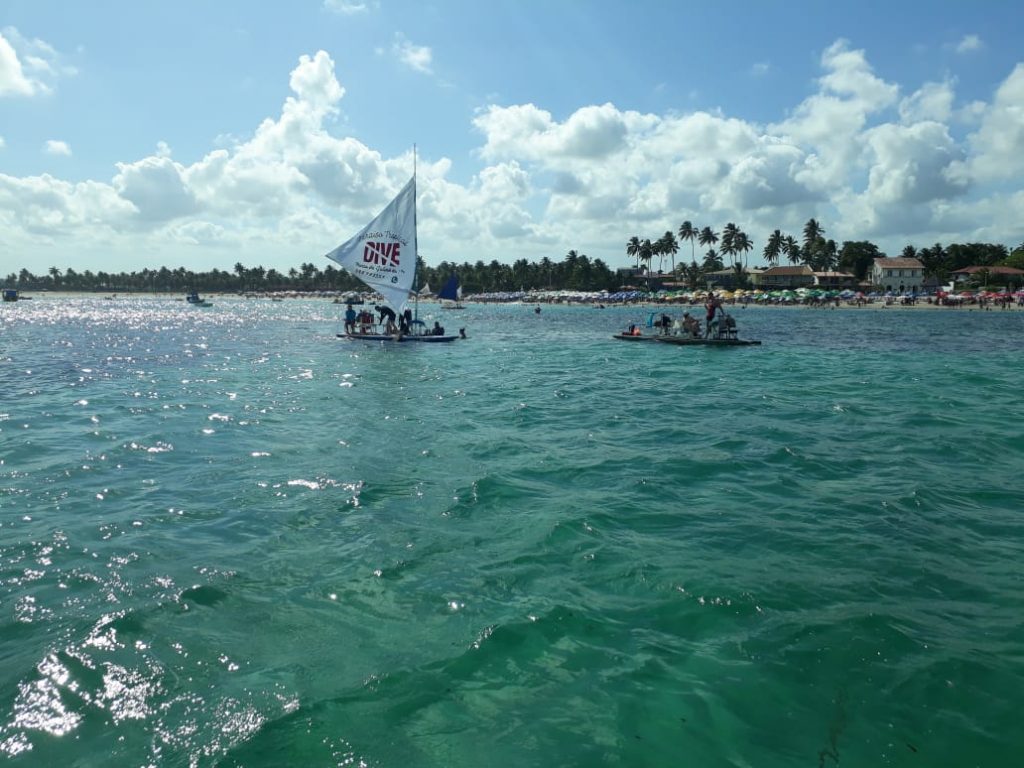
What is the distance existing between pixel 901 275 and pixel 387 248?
139 metres

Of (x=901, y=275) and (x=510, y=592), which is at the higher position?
(x=901, y=275)

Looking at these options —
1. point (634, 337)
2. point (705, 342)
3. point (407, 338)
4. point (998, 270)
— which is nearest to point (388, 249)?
point (407, 338)

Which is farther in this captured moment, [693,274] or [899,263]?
[693,274]

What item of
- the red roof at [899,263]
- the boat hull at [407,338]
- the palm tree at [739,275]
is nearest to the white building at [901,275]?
the red roof at [899,263]

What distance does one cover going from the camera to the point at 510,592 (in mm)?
7898

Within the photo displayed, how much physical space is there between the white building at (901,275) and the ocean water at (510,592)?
14201cm

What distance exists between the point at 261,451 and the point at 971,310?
118559 millimetres

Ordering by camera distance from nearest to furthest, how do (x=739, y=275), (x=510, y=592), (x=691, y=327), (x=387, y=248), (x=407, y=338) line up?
(x=510, y=592) → (x=387, y=248) → (x=407, y=338) → (x=691, y=327) → (x=739, y=275)

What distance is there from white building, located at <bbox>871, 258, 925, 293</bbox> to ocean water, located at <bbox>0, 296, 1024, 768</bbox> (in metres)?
142

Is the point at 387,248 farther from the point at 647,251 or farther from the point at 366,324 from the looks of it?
the point at 647,251

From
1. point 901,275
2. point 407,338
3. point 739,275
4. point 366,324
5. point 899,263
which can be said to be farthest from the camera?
point 739,275

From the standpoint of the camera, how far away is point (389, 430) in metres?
17.6

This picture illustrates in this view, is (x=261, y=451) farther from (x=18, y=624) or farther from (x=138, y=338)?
(x=138, y=338)

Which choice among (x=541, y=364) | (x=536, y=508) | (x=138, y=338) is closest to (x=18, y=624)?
(x=536, y=508)
